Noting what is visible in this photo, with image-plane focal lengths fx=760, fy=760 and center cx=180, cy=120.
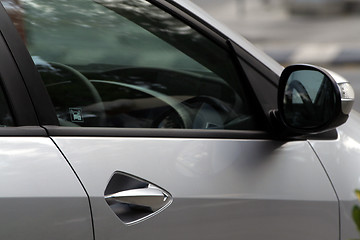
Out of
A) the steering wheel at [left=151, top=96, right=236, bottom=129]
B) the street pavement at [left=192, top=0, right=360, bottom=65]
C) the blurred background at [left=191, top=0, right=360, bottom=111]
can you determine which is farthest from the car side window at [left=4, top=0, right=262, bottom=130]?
the street pavement at [left=192, top=0, right=360, bottom=65]

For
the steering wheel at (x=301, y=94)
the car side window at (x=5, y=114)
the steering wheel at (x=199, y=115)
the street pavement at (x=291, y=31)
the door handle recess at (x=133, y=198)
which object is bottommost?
the street pavement at (x=291, y=31)

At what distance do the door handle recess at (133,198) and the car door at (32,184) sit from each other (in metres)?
0.09

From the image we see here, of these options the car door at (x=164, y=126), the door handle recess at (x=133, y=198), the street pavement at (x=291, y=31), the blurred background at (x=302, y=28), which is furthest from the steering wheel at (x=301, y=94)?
the street pavement at (x=291, y=31)

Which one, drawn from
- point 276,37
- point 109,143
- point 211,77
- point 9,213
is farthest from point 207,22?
point 276,37

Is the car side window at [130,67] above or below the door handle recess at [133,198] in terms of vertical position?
above

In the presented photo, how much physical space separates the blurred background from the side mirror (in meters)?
8.57

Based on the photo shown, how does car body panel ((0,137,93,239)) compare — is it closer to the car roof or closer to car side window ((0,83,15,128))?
car side window ((0,83,15,128))

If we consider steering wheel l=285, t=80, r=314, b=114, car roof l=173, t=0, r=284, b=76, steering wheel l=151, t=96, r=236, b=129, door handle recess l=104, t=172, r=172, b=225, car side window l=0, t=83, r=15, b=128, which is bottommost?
door handle recess l=104, t=172, r=172, b=225

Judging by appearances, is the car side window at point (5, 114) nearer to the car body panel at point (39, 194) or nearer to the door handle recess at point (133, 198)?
the car body panel at point (39, 194)

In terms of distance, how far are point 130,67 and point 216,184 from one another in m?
0.55

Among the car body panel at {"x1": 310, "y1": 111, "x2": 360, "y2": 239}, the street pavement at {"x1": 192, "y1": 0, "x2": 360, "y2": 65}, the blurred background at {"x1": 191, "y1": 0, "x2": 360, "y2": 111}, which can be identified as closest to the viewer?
the car body panel at {"x1": 310, "y1": 111, "x2": 360, "y2": 239}

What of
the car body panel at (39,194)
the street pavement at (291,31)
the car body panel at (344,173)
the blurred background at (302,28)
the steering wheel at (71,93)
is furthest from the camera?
the street pavement at (291,31)

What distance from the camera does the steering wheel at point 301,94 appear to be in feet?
7.68

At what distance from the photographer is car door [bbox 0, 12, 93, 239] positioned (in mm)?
1941
